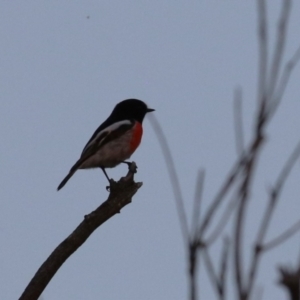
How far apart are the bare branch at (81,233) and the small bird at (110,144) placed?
261 centimetres

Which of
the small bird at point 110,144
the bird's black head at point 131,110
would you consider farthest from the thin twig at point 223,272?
the bird's black head at point 131,110

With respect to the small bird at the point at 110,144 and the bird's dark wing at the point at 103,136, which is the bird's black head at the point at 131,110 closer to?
the small bird at the point at 110,144

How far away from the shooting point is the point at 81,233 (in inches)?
187

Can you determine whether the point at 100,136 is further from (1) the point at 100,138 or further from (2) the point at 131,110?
(2) the point at 131,110

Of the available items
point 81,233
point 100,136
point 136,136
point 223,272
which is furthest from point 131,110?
point 223,272

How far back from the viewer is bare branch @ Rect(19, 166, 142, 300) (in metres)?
4.35

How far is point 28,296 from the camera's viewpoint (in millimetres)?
4309

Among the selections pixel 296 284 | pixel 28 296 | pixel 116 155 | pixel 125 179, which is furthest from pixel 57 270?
pixel 116 155

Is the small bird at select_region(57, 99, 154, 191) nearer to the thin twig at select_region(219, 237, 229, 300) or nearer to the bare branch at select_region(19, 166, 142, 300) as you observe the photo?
the bare branch at select_region(19, 166, 142, 300)

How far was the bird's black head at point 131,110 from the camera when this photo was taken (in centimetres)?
954

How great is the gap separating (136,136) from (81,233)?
13.6 feet

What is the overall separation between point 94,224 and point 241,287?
11.1 ft

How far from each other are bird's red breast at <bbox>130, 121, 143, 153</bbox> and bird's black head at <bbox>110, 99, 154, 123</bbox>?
0.44 meters

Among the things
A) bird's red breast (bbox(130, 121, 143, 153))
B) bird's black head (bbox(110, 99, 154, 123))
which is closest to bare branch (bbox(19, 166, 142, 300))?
bird's red breast (bbox(130, 121, 143, 153))
